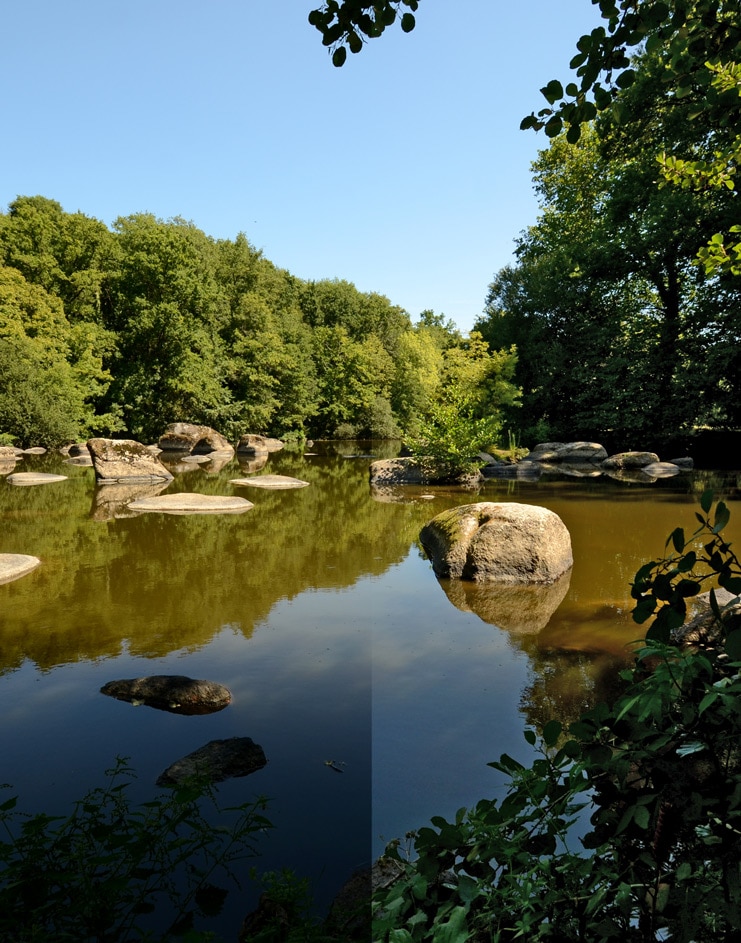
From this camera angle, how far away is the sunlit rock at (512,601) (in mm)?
6441

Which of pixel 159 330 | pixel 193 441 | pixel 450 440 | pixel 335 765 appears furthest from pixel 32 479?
pixel 159 330

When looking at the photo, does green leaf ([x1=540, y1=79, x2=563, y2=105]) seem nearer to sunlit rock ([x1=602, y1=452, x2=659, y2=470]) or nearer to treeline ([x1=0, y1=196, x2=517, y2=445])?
treeline ([x1=0, y1=196, x2=517, y2=445])

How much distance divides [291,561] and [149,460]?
11.3 meters

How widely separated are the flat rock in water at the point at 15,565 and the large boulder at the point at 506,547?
15.8 feet

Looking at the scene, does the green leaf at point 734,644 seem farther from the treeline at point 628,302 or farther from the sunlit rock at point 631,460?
the sunlit rock at point 631,460

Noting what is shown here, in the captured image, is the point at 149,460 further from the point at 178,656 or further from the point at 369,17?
the point at 369,17

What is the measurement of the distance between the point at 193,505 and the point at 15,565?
4.88 metres

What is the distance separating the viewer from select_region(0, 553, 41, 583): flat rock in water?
303 inches

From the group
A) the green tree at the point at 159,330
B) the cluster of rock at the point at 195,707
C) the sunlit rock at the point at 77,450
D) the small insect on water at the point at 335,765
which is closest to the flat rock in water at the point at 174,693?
the cluster of rock at the point at 195,707

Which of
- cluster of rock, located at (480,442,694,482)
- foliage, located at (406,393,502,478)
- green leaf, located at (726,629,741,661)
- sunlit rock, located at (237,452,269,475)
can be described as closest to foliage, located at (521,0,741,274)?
green leaf, located at (726,629,741,661)

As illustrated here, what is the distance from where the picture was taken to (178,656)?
5.52 metres

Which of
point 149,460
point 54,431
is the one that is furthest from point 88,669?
point 54,431

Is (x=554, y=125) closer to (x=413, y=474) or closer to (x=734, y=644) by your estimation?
(x=734, y=644)

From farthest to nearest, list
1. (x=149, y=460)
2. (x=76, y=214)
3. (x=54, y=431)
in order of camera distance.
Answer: (x=76, y=214) < (x=54, y=431) < (x=149, y=460)
